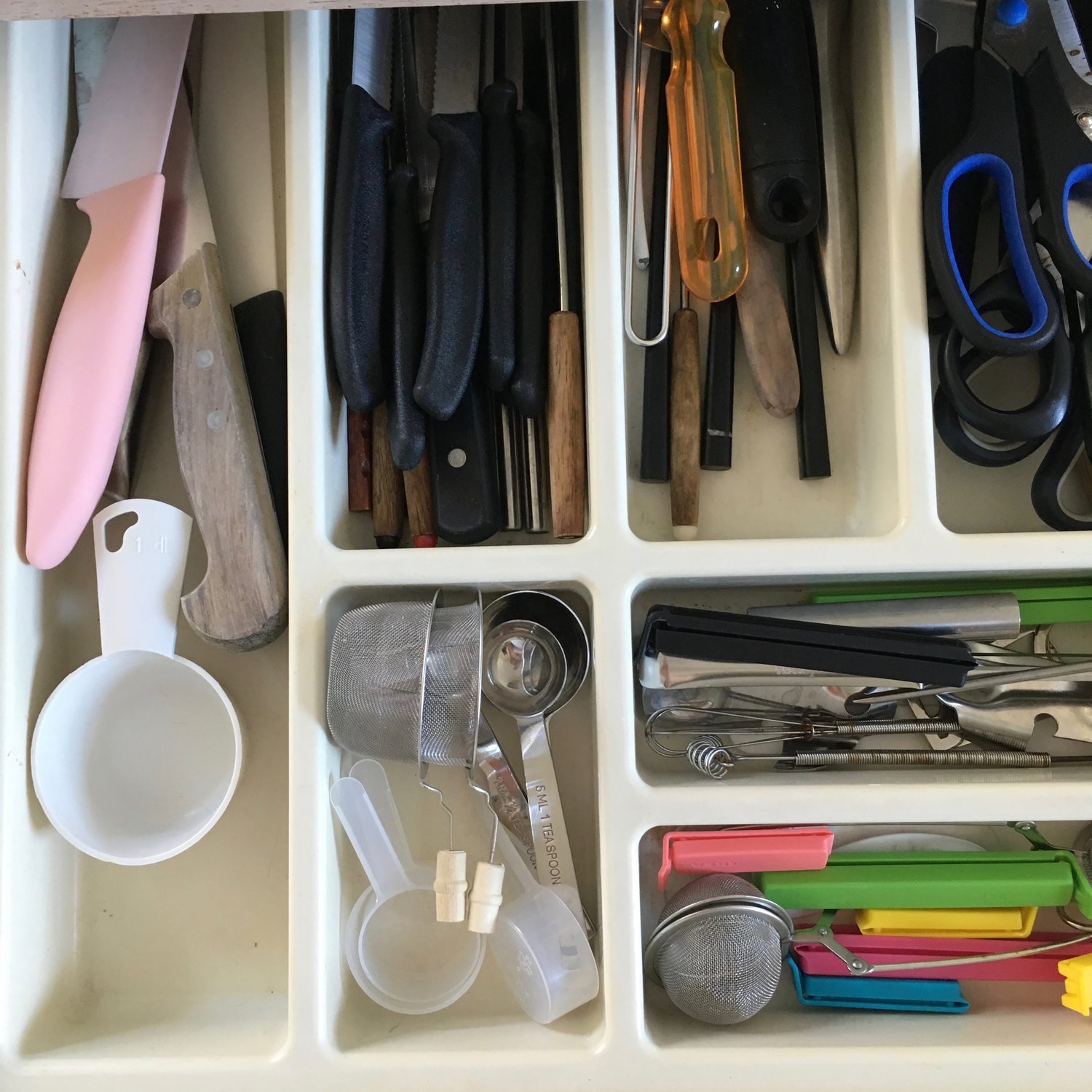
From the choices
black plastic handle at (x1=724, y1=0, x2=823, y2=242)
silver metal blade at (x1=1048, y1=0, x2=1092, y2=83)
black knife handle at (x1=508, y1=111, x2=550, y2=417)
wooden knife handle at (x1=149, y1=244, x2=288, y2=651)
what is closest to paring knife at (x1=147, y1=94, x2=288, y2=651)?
wooden knife handle at (x1=149, y1=244, x2=288, y2=651)

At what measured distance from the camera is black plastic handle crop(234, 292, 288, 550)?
76 cm

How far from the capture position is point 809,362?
768 mm

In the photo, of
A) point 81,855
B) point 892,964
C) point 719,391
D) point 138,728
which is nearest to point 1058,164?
point 719,391

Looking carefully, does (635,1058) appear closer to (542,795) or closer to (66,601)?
(542,795)

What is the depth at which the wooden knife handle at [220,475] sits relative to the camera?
2.33 ft

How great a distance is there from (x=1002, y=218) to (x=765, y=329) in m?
0.19

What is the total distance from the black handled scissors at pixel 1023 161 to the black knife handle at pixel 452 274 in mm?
340

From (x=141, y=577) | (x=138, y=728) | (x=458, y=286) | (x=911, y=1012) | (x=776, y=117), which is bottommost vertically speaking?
(x=911, y=1012)

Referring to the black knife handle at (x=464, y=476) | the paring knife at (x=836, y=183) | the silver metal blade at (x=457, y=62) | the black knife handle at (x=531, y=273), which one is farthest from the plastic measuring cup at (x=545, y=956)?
the silver metal blade at (x=457, y=62)

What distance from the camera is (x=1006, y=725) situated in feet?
2.46

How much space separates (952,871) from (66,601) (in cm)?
75

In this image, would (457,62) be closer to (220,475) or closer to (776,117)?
(776,117)

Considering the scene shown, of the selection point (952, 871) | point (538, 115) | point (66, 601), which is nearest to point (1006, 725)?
point (952, 871)

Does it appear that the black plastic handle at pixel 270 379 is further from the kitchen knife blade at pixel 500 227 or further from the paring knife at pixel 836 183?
the paring knife at pixel 836 183
